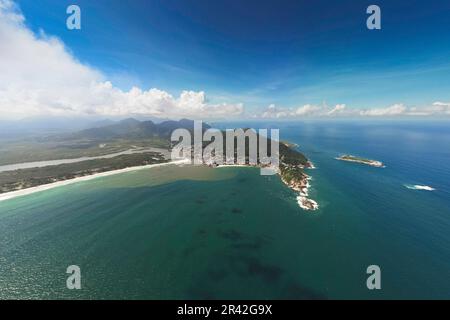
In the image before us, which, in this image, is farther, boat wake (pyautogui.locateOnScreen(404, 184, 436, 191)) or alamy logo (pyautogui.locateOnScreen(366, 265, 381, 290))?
boat wake (pyautogui.locateOnScreen(404, 184, 436, 191))

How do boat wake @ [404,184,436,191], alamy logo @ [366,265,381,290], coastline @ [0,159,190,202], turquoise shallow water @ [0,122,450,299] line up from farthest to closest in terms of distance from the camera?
1. boat wake @ [404,184,436,191]
2. coastline @ [0,159,190,202]
3. alamy logo @ [366,265,381,290]
4. turquoise shallow water @ [0,122,450,299]

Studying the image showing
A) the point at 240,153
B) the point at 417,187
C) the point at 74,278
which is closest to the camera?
the point at 74,278

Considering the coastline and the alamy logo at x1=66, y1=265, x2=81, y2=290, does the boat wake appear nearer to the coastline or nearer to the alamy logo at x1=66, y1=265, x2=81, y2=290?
the alamy logo at x1=66, y1=265, x2=81, y2=290

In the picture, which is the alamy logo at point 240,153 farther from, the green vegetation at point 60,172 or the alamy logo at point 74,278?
the alamy logo at point 74,278

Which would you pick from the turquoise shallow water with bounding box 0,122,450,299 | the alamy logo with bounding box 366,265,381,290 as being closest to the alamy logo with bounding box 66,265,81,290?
the turquoise shallow water with bounding box 0,122,450,299

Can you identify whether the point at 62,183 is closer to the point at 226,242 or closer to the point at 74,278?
the point at 74,278

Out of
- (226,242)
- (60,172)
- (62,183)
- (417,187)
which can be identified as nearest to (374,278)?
(226,242)

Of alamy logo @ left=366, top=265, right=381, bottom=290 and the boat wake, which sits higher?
the boat wake

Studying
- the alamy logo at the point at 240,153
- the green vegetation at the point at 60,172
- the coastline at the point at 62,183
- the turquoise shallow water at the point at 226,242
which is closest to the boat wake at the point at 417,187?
the turquoise shallow water at the point at 226,242

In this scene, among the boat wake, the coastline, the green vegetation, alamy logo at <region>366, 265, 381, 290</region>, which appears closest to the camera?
alamy logo at <region>366, 265, 381, 290</region>
